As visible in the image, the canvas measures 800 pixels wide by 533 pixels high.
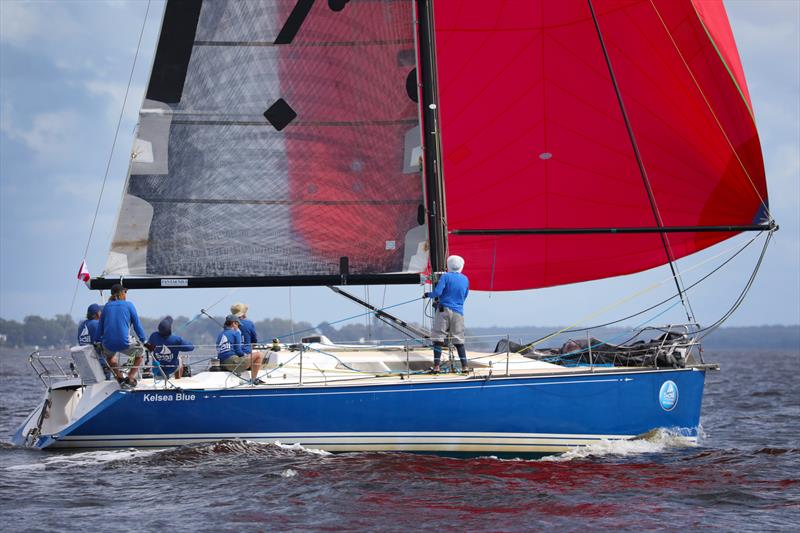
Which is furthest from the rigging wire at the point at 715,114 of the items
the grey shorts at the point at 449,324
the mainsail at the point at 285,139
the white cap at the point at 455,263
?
the grey shorts at the point at 449,324

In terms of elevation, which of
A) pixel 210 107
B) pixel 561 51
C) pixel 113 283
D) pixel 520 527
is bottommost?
pixel 520 527

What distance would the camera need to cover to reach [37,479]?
9.79 m

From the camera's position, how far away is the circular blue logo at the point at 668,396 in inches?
451

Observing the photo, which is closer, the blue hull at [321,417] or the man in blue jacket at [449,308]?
the blue hull at [321,417]

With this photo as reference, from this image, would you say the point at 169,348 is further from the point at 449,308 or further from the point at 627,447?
the point at 627,447

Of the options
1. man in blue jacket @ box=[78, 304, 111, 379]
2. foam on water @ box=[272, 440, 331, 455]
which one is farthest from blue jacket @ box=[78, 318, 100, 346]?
foam on water @ box=[272, 440, 331, 455]

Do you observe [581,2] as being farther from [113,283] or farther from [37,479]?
[37,479]

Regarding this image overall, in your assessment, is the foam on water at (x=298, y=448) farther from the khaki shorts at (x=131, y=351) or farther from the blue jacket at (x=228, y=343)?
the khaki shorts at (x=131, y=351)

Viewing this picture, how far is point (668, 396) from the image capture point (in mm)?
11516

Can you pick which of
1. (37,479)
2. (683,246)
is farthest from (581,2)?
(37,479)

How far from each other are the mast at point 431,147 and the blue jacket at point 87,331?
4.42m

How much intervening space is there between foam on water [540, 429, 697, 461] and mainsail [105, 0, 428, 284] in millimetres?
3101

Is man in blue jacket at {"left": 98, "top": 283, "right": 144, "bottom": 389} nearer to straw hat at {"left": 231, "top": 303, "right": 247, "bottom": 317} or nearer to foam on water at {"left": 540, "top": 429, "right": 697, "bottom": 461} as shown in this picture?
straw hat at {"left": 231, "top": 303, "right": 247, "bottom": 317}

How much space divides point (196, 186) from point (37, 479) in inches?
172
